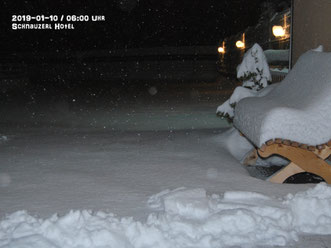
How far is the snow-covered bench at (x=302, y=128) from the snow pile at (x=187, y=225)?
59 cm

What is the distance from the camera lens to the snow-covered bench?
3.95 meters

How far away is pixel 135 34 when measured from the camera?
35.0 metres

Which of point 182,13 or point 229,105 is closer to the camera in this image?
point 229,105

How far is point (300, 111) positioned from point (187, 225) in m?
1.66

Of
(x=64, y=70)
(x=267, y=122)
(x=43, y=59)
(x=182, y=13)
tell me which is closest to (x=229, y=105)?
(x=267, y=122)

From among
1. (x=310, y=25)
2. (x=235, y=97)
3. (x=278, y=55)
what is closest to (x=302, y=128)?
(x=235, y=97)

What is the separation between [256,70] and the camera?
7.54m

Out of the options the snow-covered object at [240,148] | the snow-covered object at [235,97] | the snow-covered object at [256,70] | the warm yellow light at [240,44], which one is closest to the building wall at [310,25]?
the snow-covered object at [256,70]

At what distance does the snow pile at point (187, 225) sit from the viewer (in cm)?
287

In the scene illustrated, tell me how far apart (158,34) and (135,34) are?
6.05 ft

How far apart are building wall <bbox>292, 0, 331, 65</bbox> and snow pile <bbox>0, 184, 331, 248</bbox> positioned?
3.27 metres

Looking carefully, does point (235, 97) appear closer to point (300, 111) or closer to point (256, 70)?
point (256, 70)

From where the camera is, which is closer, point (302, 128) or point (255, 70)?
point (302, 128)

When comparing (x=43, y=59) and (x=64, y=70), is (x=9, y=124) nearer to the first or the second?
(x=64, y=70)
